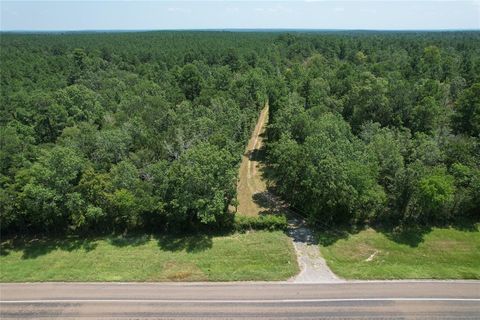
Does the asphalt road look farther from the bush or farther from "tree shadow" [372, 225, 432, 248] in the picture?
the bush

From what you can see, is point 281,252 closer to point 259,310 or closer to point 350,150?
point 259,310

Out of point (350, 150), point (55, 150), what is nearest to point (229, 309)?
point (350, 150)

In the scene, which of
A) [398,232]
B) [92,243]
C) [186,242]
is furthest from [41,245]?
[398,232]

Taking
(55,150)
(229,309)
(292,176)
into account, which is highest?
(55,150)

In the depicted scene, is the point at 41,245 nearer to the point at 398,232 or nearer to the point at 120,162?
the point at 120,162

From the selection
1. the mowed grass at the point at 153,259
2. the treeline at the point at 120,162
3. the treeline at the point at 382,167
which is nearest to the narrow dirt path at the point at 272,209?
the mowed grass at the point at 153,259

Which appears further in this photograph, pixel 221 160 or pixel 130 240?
pixel 130 240
